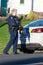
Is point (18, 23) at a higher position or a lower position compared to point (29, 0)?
higher

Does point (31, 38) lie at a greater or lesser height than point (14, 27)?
lesser

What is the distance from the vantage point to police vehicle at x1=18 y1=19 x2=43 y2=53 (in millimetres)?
12070

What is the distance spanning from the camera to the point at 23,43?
1227 cm

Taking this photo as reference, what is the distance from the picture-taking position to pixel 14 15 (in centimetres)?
1234

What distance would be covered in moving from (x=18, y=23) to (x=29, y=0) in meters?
23.0

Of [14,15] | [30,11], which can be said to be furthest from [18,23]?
[30,11]

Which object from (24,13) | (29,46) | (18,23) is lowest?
(24,13)

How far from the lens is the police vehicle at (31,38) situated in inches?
475

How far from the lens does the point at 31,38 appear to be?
12.1 m

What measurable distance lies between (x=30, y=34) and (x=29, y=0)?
23148mm

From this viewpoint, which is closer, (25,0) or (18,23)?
(18,23)

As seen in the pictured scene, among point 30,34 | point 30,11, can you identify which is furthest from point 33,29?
point 30,11

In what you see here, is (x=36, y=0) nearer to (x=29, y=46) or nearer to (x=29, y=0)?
(x=29, y=0)

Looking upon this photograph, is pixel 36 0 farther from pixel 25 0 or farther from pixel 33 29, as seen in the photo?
pixel 33 29
